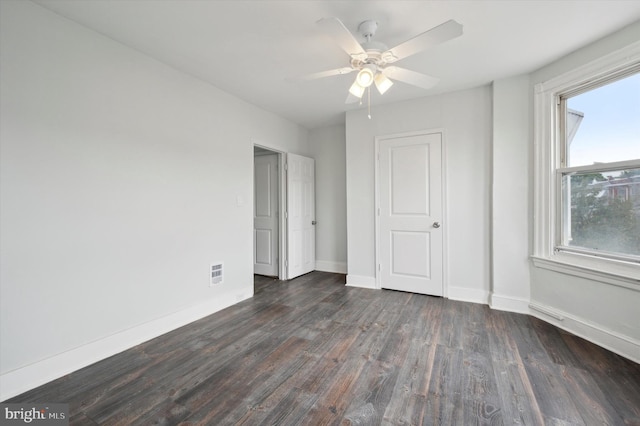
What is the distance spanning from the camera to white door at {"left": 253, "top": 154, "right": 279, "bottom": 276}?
177 inches

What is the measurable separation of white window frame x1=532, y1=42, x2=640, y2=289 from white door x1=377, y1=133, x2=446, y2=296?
0.97 meters

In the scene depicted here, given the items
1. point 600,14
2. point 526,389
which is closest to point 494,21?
point 600,14

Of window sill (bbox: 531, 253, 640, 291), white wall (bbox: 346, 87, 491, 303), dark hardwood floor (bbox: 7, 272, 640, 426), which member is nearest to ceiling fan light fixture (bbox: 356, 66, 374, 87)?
white wall (bbox: 346, 87, 491, 303)

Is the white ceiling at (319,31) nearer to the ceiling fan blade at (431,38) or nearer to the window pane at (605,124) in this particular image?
the ceiling fan blade at (431,38)

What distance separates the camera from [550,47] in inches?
94.8

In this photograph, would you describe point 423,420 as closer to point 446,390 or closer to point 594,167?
point 446,390

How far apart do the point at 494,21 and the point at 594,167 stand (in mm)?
1548

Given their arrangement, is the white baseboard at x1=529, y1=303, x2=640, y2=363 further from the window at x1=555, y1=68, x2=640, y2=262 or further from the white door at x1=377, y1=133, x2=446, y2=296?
the white door at x1=377, y1=133, x2=446, y2=296

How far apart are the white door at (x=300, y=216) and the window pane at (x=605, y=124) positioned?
3.33 meters

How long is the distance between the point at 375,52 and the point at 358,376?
7.58ft

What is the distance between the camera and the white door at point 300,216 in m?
4.33

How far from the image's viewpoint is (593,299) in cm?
235

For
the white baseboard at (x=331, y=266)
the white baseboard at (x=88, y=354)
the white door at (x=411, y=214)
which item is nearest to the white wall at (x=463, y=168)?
the white door at (x=411, y=214)

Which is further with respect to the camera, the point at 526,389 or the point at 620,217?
the point at 620,217
